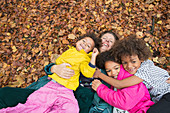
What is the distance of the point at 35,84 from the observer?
2.56 metres

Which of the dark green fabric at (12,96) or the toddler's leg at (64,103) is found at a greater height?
the dark green fabric at (12,96)

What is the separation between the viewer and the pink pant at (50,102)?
1.92 meters

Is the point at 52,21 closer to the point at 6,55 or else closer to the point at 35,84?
the point at 6,55

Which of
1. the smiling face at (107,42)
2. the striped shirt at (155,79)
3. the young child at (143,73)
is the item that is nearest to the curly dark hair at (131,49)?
the young child at (143,73)

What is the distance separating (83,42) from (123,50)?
0.89 metres

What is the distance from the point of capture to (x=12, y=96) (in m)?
2.05

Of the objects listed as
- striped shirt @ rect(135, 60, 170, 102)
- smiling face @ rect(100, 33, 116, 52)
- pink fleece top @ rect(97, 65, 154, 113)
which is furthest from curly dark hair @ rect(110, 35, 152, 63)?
pink fleece top @ rect(97, 65, 154, 113)

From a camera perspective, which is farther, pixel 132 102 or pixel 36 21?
pixel 36 21

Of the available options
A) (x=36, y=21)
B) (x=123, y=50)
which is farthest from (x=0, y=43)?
(x=123, y=50)

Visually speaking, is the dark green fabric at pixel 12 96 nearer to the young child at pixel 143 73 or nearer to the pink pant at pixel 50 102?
the pink pant at pixel 50 102

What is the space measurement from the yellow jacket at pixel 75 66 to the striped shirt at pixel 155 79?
88 centimetres

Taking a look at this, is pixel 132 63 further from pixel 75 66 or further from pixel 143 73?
pixel 75 66

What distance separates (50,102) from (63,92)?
0.28 metres

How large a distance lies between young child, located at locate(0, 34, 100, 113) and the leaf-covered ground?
976 millimetres
